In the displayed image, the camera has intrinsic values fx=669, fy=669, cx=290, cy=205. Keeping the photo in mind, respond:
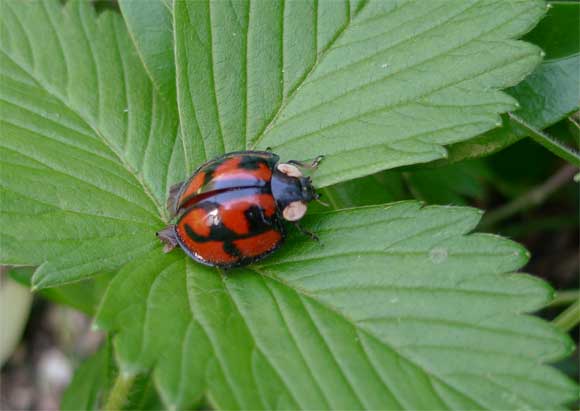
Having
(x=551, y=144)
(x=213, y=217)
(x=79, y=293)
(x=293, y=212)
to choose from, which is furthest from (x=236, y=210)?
(x=79, y=293)

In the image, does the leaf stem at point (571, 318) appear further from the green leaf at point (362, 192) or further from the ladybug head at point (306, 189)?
the ladybug head at point (306, 189)

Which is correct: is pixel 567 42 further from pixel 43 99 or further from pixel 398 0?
pixel 43 99

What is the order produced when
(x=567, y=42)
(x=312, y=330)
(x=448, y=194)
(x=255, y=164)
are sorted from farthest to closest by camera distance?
(x=448, y=194) < (x=567, y=42) < (x=255, y=164) < (x=312, y=330)

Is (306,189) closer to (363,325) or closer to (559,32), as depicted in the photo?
(363,325)

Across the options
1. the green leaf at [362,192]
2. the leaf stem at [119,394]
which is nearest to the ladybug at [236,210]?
the green leaf at [362,192]

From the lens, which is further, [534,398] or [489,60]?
[489,60]

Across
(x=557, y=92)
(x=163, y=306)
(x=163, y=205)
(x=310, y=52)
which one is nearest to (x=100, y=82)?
(x=163, y=205)
